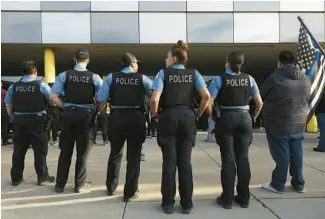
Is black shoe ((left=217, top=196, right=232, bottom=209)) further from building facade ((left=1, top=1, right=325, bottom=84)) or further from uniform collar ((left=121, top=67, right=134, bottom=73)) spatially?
building facade ((left=1, top=1, right=325, bottom=84))

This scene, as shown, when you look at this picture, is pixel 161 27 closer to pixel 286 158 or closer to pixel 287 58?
pixel 287 58

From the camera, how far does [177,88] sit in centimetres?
465

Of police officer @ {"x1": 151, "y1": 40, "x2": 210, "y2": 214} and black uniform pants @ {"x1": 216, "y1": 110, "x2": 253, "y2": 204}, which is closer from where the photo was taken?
police officer @ {"x1": 151, "y1": 40, "x2": 210, "y2": 214}

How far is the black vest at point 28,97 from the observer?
6008mm

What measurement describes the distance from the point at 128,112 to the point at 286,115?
2.14 metres

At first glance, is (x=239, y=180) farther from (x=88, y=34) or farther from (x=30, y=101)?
(x=88, y=34)

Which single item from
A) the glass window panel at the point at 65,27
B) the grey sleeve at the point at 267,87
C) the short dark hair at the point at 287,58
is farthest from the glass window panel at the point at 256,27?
the grey sleeve at the point at 267,87

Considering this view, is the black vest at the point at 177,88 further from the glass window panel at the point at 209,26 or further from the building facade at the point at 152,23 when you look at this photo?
the glass window panel at the point at 209,26

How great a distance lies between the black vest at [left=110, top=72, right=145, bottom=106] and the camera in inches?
199

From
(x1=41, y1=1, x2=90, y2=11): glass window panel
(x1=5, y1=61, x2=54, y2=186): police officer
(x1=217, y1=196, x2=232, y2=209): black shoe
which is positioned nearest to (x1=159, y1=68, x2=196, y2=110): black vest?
(x1=217, y1=196, x2=232, y2=209): black shoe

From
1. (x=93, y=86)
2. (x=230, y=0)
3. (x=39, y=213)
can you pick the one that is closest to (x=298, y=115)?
(x=93, y=86)

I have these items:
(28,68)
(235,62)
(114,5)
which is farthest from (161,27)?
(235,62)

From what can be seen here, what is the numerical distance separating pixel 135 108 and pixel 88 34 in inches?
486

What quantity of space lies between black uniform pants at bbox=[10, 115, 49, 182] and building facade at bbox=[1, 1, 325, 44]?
1115cm
